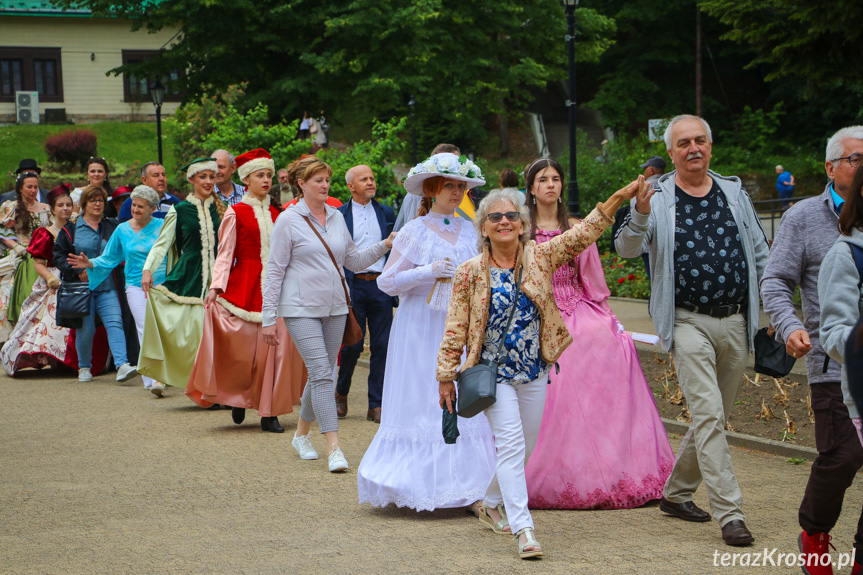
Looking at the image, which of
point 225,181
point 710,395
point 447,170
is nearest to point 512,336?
point 710,395

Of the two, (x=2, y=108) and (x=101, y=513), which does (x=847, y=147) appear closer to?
(x=101, y=513)

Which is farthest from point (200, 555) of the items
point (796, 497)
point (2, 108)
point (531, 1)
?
point (2, 108)

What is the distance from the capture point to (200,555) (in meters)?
5.26

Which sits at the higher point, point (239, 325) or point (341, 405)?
point (239, 325)

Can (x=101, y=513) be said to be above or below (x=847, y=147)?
below

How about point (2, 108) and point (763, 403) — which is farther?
point (2, 108)

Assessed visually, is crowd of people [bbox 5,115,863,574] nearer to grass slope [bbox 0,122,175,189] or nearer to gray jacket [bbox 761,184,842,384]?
gray jacket [bbox 761,184,842,384]

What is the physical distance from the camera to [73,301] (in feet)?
39.5

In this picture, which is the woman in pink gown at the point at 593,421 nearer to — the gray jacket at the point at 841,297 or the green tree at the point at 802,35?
the gray jacket at the point at 841,297

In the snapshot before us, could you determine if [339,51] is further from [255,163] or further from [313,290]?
[313,290]

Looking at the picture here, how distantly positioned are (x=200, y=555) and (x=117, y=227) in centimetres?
735

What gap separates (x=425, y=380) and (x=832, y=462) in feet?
7.82

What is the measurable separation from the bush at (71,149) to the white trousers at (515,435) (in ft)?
112

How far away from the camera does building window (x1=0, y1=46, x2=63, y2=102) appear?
46156mm
